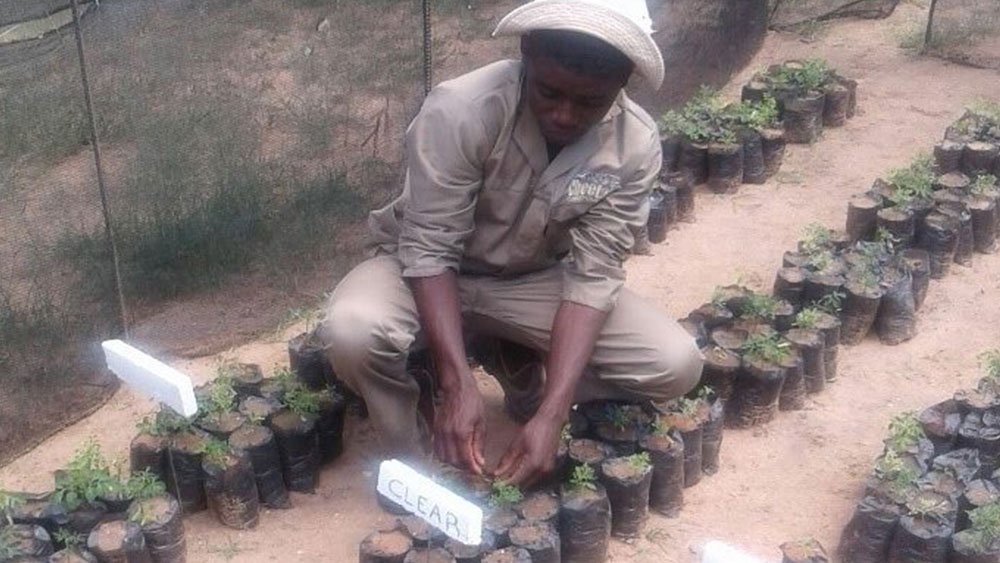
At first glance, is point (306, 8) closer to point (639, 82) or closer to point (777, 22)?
point (639, 82)

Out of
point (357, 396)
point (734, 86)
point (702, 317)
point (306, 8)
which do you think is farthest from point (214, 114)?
point (734, 86)

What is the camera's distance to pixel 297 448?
126 inches

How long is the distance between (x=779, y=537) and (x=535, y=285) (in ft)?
3.12

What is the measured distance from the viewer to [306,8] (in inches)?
179

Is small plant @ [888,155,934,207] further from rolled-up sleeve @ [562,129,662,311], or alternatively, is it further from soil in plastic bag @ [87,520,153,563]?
soil in plastic bag @ [87,520,153,563]

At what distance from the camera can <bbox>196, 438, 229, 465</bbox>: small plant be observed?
3.06 m

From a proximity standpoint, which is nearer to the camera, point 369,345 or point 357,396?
point 369,345

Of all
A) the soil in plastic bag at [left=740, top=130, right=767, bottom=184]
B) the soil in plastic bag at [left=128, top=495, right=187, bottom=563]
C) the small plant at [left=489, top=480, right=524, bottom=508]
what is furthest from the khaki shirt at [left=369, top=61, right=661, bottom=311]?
the soil in plastic bag at [left=740, top=130, right=767, bottom=184]

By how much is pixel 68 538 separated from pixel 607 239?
151 cm

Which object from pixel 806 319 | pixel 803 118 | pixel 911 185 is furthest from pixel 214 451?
pixel 803 118

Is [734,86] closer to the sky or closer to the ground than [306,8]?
closer to the ground

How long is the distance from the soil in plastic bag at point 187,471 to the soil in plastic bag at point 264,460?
101 mm

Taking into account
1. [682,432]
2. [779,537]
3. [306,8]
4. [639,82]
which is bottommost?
[779,537]

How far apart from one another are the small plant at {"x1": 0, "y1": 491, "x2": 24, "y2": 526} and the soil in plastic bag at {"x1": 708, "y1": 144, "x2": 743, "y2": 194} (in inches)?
130
